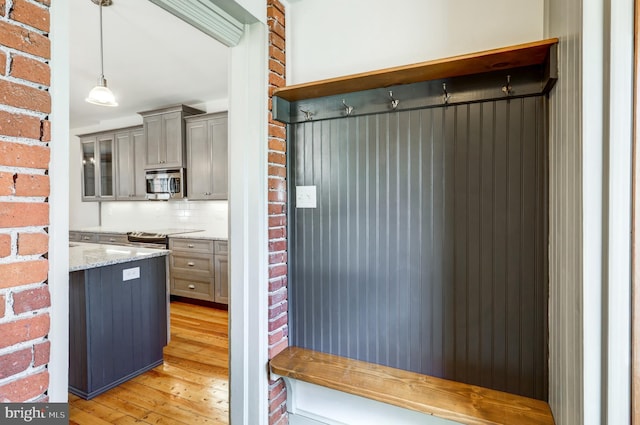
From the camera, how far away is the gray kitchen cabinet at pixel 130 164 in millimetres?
4672

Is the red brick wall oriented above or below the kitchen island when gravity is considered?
above

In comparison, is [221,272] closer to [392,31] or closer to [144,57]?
[144,57]

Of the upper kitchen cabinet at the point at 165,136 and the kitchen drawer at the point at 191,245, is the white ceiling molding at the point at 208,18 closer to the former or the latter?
the kitchen drawer at the point at 191,245

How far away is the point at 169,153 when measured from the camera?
4.36 meters

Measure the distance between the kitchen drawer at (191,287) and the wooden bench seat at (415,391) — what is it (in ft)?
8.30

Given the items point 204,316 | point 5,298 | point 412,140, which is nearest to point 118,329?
point 204,316

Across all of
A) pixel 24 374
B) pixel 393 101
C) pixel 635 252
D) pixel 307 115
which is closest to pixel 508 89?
pixel 393 101

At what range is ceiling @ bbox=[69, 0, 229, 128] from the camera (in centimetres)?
237

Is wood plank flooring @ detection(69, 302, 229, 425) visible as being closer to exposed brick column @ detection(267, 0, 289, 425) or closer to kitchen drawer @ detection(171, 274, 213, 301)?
exposed brick column @ detection(267, 0, 289, 425)

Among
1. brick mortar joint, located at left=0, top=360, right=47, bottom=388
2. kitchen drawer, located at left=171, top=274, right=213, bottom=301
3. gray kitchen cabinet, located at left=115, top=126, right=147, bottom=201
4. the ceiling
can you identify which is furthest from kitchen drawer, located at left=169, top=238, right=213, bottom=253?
brick mortar joint, located at left=0, top=360, right=47, bottom=388

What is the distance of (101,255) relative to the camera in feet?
8.21

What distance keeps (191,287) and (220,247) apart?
0.70m

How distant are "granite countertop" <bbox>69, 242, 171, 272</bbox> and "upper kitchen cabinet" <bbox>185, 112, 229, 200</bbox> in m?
1.47

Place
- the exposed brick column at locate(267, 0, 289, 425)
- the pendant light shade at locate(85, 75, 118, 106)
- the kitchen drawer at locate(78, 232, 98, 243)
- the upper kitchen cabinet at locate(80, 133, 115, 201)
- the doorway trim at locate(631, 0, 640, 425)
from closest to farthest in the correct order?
the doorway trim at locate(631, 0, 640, 425) < the exposed brick column at locate(267, 0, 289, 425) < the pendant light shade at locate(85, 75, 118, 106) < the kitchen drawer at locate(78, 232, 98, 243) < the upper kitchen cabinet at locate(80, 133, 115, 201)
